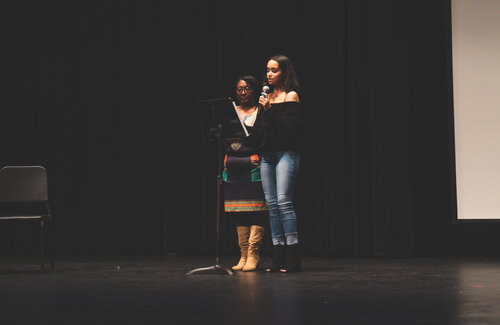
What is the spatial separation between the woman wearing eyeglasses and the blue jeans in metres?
0.11

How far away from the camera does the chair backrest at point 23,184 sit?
13.9 ft

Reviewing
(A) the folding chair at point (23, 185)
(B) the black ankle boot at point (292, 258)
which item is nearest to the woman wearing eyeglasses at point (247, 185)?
(B) the black ankle boot at point (292, 258)

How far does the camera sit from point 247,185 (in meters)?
4.04

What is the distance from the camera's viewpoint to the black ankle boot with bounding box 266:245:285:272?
3928mm

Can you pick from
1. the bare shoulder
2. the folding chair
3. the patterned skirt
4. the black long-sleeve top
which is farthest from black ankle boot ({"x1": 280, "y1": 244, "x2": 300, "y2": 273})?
the folding chair

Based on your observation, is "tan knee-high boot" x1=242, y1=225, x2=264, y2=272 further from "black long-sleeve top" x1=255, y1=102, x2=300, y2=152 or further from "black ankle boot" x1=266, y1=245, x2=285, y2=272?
"black long-sleeve top" x1=255, y1=102, x2=300, y2=152

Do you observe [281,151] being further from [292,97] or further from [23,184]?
[23,184]

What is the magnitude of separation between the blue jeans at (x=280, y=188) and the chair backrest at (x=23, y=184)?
1.46 metres

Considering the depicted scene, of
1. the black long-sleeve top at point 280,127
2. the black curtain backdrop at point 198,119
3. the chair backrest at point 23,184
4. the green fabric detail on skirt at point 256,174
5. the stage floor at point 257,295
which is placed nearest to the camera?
the stage floor at point 257,295

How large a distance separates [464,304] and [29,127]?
14.1 ft

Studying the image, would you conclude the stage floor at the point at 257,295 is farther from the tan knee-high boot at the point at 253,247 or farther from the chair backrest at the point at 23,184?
the chair backrest at the point at 23,184

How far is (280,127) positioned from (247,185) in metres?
0.46

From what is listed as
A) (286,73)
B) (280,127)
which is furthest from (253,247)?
(286,73)

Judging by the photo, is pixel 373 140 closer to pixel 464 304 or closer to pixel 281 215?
pixel 281 215
